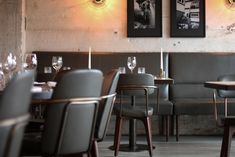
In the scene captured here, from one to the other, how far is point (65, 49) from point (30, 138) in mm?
4304

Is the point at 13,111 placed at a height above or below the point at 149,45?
below

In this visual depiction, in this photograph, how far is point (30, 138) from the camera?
2.40m

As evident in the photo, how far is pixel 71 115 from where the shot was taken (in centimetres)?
207

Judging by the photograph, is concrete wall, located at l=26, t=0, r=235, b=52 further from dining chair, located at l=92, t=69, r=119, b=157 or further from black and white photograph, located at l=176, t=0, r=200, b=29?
dining chair, located at l=92, t=69, r=119, b=157

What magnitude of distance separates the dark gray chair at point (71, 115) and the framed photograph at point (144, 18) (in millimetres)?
4420

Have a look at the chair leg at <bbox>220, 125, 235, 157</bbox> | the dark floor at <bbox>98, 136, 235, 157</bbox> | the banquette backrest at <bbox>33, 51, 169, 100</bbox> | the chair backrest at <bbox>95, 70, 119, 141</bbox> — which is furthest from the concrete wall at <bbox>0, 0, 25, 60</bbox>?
the chair backrest at <bbox>95, 70, 119, 141</bbox>

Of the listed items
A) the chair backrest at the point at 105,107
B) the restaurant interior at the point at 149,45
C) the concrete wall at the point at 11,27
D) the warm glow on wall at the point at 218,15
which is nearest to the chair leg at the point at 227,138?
the chair backrest at the point at 105,107

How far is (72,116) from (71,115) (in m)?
0.01

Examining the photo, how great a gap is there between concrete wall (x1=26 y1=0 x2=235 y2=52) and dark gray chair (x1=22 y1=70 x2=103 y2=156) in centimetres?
446

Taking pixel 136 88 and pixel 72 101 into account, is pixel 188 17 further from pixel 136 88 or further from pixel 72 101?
pixel 72 101

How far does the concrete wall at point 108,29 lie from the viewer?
6602mm

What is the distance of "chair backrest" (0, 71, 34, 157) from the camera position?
4.22 feet

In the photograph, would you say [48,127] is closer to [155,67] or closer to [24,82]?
[24,82]

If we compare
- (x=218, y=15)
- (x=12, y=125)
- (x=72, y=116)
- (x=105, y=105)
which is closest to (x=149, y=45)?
(x=218, y=15)
